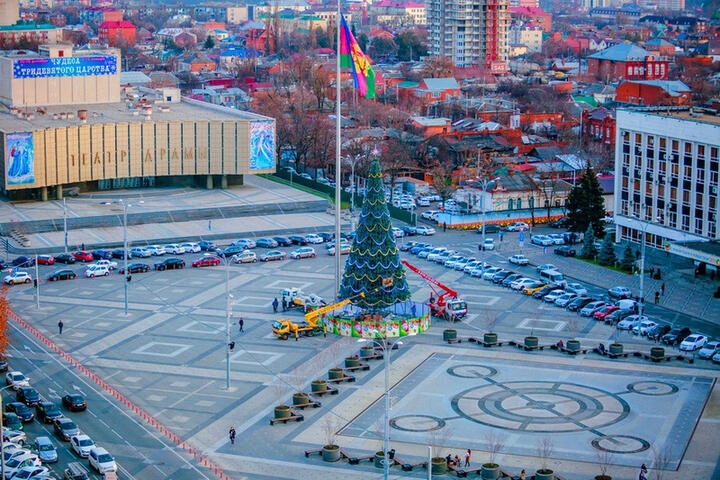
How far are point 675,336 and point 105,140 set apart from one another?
5753 centimetres

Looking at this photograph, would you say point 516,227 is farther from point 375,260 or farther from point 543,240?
point 375,260

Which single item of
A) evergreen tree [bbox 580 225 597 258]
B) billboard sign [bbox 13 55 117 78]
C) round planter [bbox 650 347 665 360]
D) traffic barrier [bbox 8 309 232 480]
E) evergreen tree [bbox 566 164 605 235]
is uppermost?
billboard sign [bbox 13 55 117 78]

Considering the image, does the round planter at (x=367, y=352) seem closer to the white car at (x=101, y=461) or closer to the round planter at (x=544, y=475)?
the round planter at (x=544, y=475)

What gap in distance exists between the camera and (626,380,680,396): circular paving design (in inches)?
2694

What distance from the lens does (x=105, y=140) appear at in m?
117

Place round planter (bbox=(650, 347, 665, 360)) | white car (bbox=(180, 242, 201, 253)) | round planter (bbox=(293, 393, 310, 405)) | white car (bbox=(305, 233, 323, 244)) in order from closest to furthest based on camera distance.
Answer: round planter (bbox=(293, 393, 310, 405)) → round planter (bbox=(650, 347, 665, 360)) → white car (bbox=(180, 242, 201, 253)) → white car (bbox=(305, 233, 323, 244))

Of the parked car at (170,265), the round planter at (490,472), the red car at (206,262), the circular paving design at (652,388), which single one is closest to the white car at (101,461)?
the round planter at (490,472)

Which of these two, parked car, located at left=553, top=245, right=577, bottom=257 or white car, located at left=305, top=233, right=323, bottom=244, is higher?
white car, located at left=305, top=233, right=323, bottom=244

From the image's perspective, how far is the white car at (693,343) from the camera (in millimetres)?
76188

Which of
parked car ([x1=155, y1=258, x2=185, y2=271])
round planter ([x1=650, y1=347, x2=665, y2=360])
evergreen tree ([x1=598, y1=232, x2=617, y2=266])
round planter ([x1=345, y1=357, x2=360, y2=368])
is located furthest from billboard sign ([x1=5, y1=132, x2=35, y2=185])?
round planter ([x1=650, y1=347, x2=665, y2=360])

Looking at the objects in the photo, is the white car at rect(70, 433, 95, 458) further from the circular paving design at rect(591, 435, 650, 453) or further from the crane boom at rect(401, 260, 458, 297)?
the crane boom at rect(401, 260, 458, 297)

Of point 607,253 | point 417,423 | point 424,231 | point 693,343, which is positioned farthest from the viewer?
point 424,231

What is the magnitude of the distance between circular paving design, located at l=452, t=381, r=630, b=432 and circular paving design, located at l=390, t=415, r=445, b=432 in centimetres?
178

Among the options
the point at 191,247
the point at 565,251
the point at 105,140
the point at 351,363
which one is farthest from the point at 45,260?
the point at 565,251
